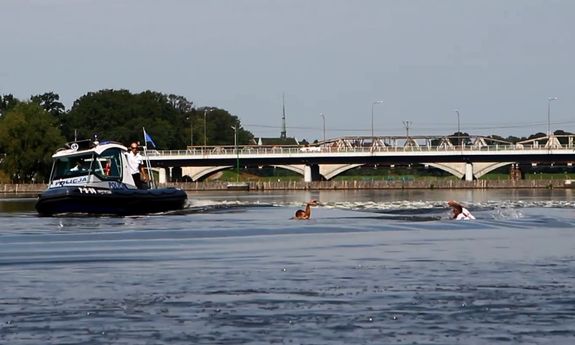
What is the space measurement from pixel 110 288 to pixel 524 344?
32.2ft

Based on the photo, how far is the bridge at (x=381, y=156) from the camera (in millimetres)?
180500

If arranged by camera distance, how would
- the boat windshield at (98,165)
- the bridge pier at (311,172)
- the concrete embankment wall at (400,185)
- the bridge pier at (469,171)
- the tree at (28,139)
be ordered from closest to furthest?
the boat windshield at (98,165), the concrete embankment wall at (400,185), the tree at (28,139), the bridge pier at (469,171), the bridge pier at (311,172)

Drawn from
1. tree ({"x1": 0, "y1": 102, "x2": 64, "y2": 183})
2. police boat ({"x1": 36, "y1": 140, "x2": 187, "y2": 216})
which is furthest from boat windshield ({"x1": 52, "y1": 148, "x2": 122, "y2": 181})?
tree ({"x1": 0, "y1": 102, "x2": 64, "y2": 183})

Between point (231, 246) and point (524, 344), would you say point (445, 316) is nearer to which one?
point (524, 344)

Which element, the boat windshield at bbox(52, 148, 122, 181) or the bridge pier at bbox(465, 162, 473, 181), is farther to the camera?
the bridge pier at bbox(465, 162, 473, 181)

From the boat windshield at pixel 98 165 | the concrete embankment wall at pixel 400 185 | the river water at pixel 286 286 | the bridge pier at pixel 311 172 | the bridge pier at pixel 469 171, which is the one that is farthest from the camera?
the bridge pier at pixel 311 172

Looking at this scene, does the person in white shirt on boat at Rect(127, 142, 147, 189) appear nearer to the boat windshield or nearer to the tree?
the boat windshield

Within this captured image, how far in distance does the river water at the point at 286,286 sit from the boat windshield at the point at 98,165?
1048cm

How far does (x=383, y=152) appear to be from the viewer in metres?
184

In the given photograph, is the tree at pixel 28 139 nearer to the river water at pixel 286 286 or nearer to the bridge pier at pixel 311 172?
the bridge pier at pixel 311 172

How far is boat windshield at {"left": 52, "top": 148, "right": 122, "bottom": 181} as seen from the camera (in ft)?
189

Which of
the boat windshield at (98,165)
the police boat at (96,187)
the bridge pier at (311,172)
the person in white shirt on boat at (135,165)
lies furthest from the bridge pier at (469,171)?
the boat windshield at (98,165)

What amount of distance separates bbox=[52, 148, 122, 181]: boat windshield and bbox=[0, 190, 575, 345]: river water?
10.5 m

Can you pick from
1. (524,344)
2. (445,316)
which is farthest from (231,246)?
(524,344)
